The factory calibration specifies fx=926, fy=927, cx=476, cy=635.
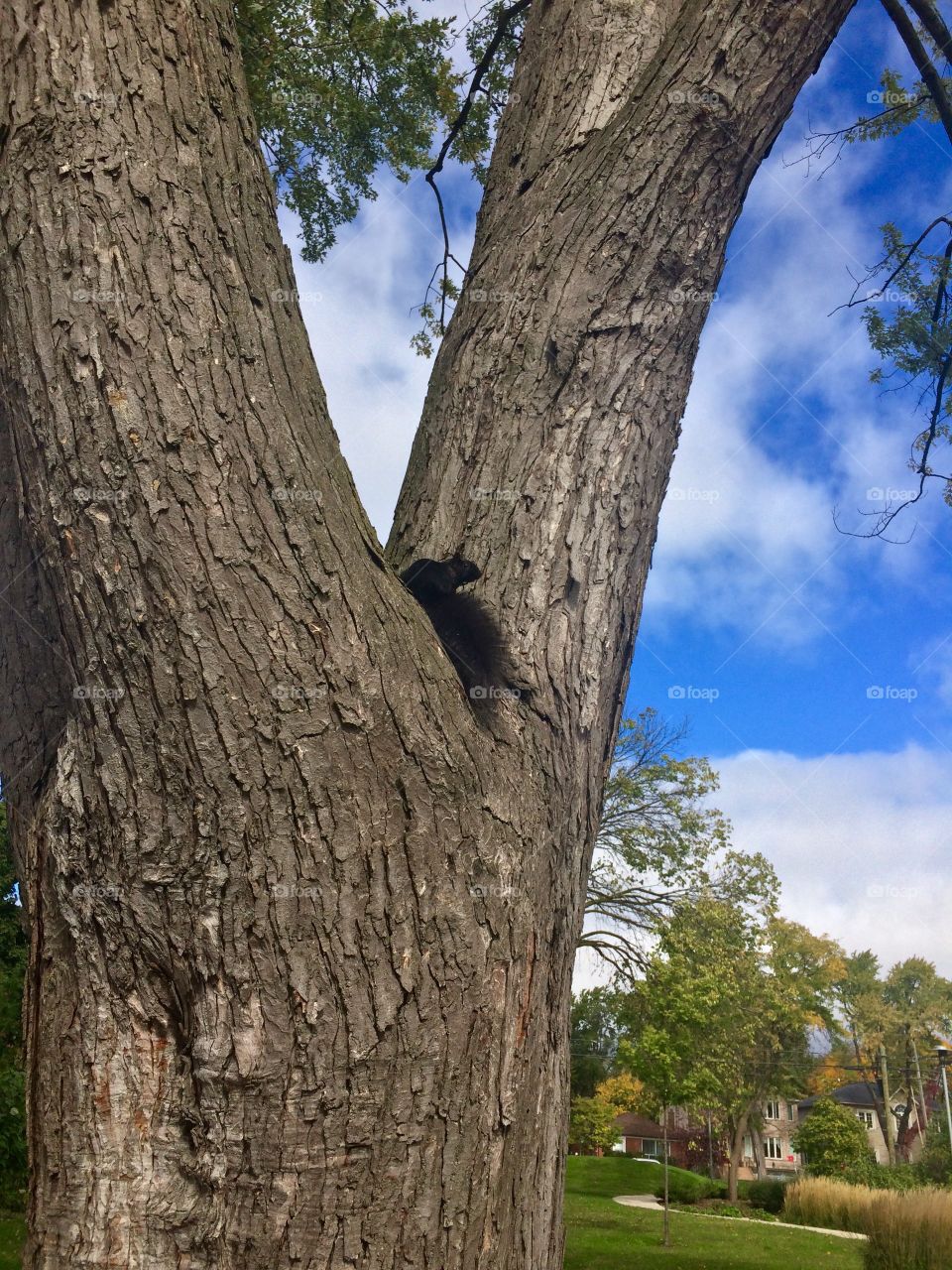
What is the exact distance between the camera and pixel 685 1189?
29.6 meters

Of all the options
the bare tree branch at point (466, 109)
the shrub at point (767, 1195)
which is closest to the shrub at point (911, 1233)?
the bare tree branch at point (466, 109)

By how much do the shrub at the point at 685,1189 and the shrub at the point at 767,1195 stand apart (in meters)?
1.51

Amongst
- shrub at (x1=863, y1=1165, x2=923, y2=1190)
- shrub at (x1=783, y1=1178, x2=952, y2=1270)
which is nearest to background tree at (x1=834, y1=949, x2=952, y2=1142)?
shrub at (x1=863, y1=1165, x2=923, y2=1190)

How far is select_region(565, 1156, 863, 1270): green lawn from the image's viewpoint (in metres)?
13.8

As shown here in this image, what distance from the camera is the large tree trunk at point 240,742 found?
5.28ft

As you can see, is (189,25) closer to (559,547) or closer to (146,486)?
(146,486)

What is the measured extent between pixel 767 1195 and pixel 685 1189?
261 centimetres

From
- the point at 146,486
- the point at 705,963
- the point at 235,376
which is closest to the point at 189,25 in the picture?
the point at 235,376

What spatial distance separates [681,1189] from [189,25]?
112 ft

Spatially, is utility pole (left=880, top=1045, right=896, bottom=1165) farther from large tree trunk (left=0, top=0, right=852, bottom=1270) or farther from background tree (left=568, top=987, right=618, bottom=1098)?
large tree trunk (left=0, top=0, right=852, bottom=1270)

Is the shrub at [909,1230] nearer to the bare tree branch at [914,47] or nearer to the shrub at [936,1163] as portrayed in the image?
the bare tree branch at [914,47]

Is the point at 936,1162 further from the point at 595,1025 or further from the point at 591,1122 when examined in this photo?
the point at 595,1025

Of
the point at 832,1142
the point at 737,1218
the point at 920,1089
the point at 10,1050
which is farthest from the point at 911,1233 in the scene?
the point at 920,1089

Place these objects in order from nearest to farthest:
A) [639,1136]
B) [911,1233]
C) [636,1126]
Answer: [911,1233]
[639,1136]
[636,1126]
